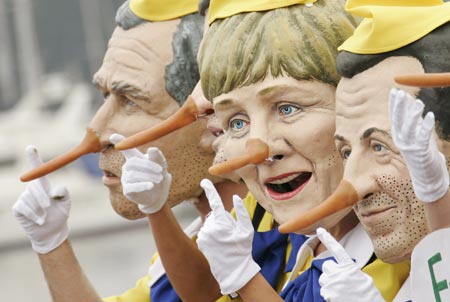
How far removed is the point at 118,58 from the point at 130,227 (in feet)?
40.2

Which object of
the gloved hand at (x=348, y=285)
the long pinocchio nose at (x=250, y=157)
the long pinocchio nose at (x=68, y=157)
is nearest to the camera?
the gloved hand at (x=348, y=285)

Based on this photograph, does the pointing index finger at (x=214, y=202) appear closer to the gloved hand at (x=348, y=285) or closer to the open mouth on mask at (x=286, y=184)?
the open mouth on mask at (x=286, y=184)

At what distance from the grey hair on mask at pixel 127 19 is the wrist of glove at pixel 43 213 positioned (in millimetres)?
482

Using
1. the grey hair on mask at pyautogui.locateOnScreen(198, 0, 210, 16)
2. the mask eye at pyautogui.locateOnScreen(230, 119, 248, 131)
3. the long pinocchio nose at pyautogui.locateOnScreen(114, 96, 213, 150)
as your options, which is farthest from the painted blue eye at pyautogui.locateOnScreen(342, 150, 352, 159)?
the grey hair on mask at pyautogui.locateOnScreen(198, 0, 210, 16)

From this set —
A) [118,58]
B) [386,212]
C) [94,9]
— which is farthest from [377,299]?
[94,9]

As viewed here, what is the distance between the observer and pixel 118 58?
15.0 ft

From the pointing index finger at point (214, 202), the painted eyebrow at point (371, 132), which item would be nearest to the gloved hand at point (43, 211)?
the pointing index finger at point (214, 202)

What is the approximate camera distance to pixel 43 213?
4.50 m

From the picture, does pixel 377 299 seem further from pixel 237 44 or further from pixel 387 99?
pixel 237 44

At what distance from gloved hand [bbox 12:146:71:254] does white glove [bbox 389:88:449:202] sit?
148 cm

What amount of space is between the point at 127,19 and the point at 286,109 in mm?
957

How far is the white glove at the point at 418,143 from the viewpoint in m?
3.19

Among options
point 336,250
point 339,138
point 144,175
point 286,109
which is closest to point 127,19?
point 144,175

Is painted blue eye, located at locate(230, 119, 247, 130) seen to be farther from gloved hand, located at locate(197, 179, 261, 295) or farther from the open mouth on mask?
gloved hand, located at locate(197, 179, 261, 295)
